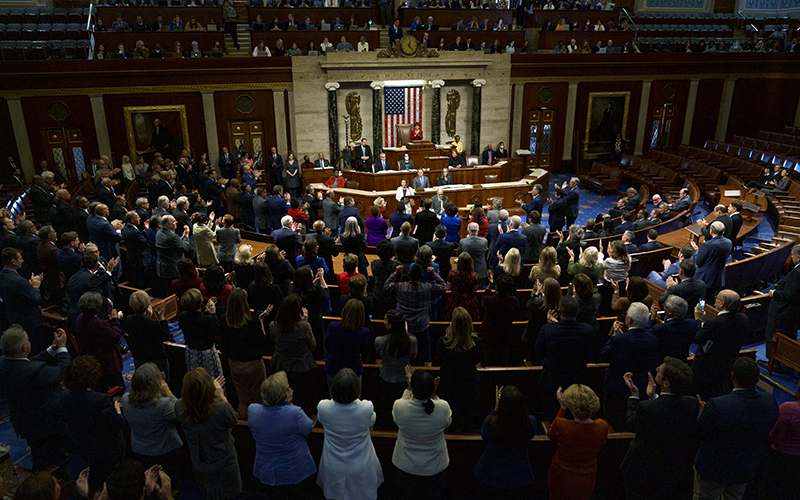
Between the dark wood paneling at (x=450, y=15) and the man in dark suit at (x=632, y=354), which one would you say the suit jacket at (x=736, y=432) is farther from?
the dark wood paneling at (x=450, y=15)

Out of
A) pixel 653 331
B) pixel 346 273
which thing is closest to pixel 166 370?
pixel 346 273

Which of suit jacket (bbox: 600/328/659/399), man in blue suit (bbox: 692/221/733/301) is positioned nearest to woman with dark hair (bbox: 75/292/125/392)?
suit jacket (bbox: 600/328/659/399)

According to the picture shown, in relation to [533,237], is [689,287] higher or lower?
higher

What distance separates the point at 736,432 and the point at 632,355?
2.80 feet

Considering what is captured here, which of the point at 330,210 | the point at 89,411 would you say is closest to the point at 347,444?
the point at 89,411

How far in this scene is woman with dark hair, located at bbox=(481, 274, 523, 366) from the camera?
483cm

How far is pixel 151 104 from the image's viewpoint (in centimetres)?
1527

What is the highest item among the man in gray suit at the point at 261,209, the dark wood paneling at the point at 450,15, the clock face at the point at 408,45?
the dark wood paneling at the point at 450,15

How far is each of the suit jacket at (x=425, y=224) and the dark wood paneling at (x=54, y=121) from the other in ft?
37.7

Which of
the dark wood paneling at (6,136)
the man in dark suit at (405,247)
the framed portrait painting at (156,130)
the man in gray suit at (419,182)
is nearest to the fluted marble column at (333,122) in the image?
the framed portrait painting at (156,130)

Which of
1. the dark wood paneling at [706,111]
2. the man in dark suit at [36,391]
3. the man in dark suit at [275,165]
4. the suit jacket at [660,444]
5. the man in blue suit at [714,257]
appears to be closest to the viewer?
the suit jacket at [660,444]

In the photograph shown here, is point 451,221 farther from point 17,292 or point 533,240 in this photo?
point 17,292

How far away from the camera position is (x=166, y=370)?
5.04 metres

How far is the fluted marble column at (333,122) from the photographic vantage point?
53.9 feet
